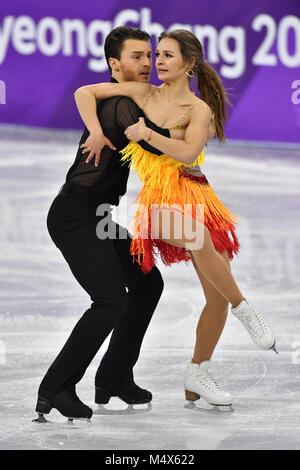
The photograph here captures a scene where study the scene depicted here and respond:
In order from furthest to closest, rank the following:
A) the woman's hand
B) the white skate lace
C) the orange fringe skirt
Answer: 1. the white skate lace
2. the orange fringe skirt
3. the woman's hand

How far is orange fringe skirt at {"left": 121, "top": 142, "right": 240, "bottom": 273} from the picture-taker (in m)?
2.73

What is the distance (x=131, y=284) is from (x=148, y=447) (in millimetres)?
632

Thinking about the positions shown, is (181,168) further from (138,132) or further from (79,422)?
(79,422)

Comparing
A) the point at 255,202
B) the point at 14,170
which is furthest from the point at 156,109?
the point at 14,170

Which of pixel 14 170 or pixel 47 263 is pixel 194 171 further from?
pixel 14 170

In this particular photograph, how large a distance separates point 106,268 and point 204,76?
706 mm

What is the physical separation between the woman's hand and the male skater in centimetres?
5

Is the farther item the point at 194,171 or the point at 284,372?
the point at 284,372

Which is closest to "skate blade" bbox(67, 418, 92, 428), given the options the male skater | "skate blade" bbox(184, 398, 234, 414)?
the male skater

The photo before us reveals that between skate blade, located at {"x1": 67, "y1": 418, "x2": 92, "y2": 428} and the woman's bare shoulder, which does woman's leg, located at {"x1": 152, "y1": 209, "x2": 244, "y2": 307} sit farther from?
skate blade, located at {"x1": 67, "y1": 418, "x2": 92, "y2": 428}

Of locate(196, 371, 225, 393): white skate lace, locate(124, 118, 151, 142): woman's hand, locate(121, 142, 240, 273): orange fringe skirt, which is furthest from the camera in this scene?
locate(196, 371, 225, 393): white skate lace

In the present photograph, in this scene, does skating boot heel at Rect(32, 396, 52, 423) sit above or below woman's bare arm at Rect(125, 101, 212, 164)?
below

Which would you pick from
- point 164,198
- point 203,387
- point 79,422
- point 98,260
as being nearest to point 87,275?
point 98,260

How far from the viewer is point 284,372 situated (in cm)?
324
